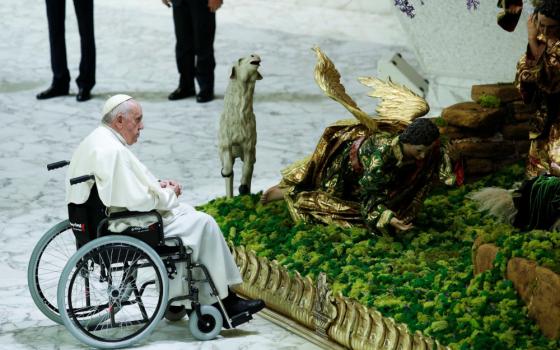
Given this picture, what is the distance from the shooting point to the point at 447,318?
6.49 meters

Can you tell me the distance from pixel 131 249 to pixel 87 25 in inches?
241

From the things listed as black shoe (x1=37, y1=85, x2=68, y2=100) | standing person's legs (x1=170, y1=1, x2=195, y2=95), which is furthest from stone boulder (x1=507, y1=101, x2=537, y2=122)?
black shoe (x1=37, y1=85, x2=68, y2=100)

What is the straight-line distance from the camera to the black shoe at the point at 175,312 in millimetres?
7457

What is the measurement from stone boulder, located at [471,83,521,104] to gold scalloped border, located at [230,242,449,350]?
231cm

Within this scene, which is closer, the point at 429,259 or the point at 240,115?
the point at 429,259

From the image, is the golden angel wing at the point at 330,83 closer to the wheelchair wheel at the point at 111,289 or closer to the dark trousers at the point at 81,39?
the wheelchair wheel at the point at 111,289

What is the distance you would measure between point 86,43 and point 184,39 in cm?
92

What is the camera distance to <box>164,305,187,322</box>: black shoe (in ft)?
24.5

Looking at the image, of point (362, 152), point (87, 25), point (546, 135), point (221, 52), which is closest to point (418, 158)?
point (362, 152)

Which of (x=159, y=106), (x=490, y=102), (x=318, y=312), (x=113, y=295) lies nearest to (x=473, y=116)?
(x=490, y=102)

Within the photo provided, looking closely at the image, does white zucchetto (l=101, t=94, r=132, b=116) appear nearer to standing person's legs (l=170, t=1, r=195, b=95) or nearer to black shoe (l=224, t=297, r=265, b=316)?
black shoe (l=224, t=297, r=265, b=316)

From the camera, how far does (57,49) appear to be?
12.7 metres

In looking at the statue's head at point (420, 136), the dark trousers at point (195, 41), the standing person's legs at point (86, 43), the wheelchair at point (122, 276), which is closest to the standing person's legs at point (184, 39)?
the dark trousers at point (195, 41)

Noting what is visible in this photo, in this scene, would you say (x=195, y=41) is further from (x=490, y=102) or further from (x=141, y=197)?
(x=141, y=197)
